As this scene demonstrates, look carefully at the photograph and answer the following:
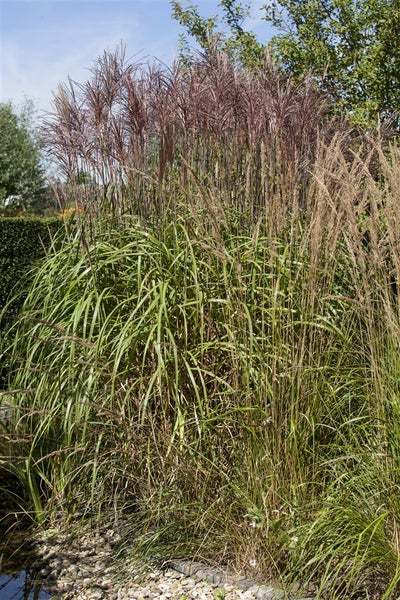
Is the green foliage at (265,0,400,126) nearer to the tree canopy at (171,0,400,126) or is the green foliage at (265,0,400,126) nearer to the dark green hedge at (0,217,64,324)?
the tree canopy at (171,0,400,126)

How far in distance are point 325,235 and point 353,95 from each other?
17.0 ft

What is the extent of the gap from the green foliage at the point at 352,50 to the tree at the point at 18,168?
56.7 ft

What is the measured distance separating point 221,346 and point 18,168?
22.6 m

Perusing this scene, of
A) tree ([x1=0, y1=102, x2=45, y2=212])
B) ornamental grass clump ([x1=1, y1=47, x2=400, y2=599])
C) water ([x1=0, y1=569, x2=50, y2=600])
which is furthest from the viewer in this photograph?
tree ([x1=0, y1=102, x2=45, y2=212])

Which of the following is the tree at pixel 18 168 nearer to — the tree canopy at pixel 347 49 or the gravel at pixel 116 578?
the tree canopy at pixel 347 49

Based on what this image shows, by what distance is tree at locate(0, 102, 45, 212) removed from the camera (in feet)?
82.1

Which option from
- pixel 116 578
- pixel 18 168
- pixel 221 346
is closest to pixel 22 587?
pixel 116 578

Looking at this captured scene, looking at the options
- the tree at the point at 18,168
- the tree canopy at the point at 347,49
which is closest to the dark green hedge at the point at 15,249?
the tree canopy at the point at 347,49

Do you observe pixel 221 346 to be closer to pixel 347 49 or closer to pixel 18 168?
pixel 347 49

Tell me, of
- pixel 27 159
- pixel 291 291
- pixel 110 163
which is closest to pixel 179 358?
pixel 291 291

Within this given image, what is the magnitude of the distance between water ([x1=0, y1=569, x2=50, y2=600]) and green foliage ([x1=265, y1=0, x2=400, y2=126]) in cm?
577

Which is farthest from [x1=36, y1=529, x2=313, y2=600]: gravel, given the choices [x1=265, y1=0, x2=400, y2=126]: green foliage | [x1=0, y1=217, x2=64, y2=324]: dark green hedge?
[x1=265, y1=0, x2=400, y2=126]: green foliage

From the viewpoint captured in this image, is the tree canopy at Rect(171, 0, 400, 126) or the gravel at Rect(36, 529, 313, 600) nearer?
the gravel at Rect(36, 529, 313, 600)

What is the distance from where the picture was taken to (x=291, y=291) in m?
3.47
